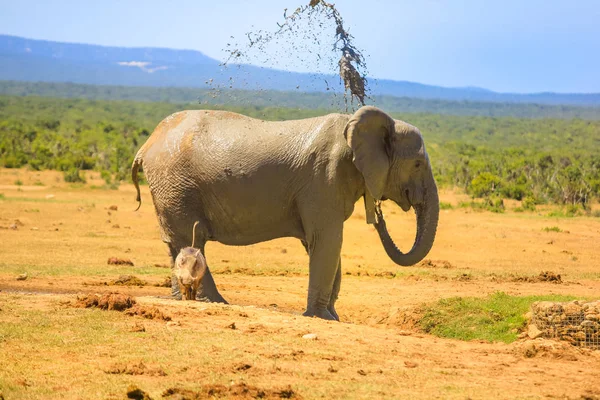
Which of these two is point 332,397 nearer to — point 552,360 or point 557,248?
point 552,360

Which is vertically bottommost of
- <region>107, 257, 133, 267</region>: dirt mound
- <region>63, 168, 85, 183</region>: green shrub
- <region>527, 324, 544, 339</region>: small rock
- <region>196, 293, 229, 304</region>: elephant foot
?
<region>63, 168, 85, 183</region>: green shrub

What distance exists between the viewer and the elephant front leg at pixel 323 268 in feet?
36.3

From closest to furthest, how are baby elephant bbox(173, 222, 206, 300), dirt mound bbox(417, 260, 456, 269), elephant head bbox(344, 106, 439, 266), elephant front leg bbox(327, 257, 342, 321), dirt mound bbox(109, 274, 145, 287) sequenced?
1. elephant head bbox(344, 106, 439, 266)
2. baby elephant bbox(173, 222, 206, 300)
3. elephant front leg bbox(327, 257, 342, 321)
4. dirt mound bbox(109, 274, 145, 287)
5. dirt mound bbox(417, 260, 456, 269)

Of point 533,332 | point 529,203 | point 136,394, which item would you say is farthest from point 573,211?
point 136,394

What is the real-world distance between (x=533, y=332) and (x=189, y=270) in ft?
13.3

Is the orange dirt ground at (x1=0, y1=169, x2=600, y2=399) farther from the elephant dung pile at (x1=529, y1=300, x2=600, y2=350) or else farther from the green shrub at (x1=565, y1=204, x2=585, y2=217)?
the green shrub at (x1=565, y1=204, x2=585, y2=217)

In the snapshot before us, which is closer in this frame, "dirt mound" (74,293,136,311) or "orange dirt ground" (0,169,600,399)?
"orange dirt ground" (0,169,600,399)

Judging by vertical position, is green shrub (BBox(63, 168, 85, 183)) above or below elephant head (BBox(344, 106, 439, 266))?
below

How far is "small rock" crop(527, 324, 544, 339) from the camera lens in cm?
1035

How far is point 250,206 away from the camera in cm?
1145

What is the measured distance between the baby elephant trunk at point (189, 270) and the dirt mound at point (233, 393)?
4018mm

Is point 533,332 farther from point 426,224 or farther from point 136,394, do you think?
point 136,394

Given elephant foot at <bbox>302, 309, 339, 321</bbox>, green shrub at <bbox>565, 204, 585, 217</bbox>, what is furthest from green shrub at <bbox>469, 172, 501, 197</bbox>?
elephant foot at <bbox>302, 309, 339, 321</bbox>

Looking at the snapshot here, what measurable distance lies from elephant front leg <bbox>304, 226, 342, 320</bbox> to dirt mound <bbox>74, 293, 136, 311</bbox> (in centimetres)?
223
